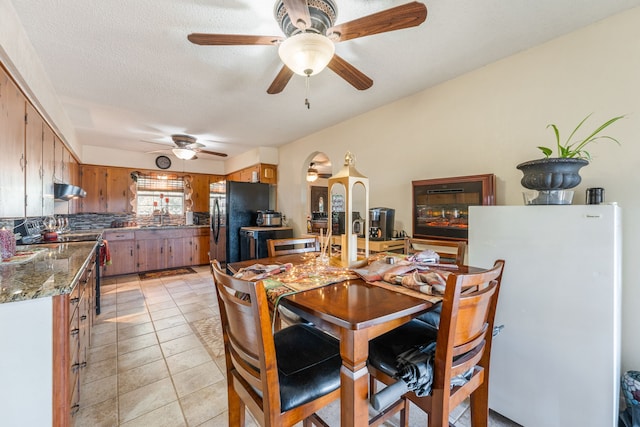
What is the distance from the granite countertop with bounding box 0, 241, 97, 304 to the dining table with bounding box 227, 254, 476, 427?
1.01m

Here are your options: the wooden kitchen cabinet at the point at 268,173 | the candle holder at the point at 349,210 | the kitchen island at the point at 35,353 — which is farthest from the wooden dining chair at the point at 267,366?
the wooden kitchen cabinet at the point at 268,173

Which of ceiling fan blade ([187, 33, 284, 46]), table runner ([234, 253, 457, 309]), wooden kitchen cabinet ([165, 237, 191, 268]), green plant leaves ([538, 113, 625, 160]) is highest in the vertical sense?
ceiling fan blade ([187, 33, 284, 46])

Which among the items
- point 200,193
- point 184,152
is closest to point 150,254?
point 200,193

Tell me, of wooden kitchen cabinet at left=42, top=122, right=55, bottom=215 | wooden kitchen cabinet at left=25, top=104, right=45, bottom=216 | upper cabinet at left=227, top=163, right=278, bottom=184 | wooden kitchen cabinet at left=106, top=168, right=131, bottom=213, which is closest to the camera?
wooden kitchen cabinet at left=25, top=104, right=45, bottom=216

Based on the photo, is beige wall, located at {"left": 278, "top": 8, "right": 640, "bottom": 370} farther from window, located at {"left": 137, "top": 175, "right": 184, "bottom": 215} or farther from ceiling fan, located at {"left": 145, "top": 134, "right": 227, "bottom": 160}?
window, located at {"left": 137, "top": 175, "right": 184, "bottom": 215}

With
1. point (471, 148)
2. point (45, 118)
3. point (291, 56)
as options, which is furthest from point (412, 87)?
point (45, 118)

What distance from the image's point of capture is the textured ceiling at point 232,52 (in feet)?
5.20

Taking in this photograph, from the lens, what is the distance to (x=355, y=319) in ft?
2.73

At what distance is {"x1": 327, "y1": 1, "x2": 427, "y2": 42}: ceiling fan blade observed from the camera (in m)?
1.25

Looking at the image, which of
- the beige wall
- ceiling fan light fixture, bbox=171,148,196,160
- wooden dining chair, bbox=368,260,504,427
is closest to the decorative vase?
the beige wall

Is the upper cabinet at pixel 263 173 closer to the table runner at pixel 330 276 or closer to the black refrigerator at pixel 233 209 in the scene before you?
the black refrigerator at pixel 233 209

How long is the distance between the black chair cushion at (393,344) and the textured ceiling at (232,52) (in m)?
1.85

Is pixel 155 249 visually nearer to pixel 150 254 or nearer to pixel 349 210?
pixel 150 254

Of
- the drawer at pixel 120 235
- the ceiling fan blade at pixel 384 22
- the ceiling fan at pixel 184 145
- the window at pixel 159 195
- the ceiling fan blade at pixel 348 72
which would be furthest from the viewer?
the window at pixel 159 195
